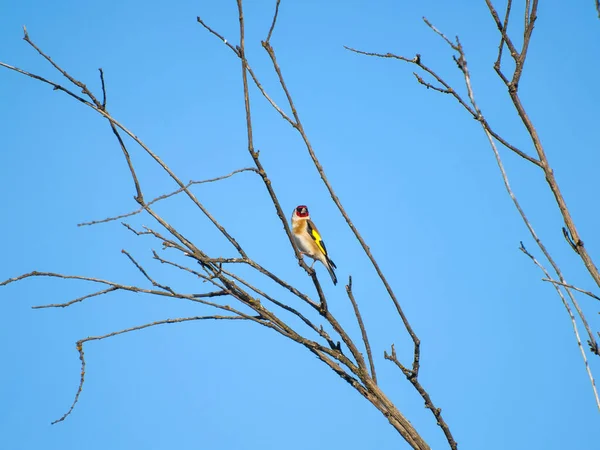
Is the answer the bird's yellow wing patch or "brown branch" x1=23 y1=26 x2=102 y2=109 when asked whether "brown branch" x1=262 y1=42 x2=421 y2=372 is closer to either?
"brown branch" x1=23 y1=26 x2=102 y2=109

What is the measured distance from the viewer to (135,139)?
2.45 m

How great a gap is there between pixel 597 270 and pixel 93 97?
6.50 feet

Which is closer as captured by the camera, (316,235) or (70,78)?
(70,78)

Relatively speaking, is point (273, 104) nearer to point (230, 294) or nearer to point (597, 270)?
point (230, 294)

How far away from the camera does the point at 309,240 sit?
1073 cm

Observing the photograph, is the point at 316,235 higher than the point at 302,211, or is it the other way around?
the point at 302,211

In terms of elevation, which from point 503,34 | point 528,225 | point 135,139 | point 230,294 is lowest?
point 528,225

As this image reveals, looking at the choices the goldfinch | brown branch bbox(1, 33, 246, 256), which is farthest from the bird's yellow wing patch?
brown branch bbox(1, 33, 246, 256)

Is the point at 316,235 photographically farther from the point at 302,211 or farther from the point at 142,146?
the point at 142,146

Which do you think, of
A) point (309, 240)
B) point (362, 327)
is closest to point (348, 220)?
point (362, 327)

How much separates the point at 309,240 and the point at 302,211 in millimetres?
664

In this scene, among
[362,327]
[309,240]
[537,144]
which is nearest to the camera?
[537,144]

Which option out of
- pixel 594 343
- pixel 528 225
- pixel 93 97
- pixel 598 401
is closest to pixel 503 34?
pixel 528 225

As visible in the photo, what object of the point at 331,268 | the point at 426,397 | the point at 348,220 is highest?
the point at 331,268
